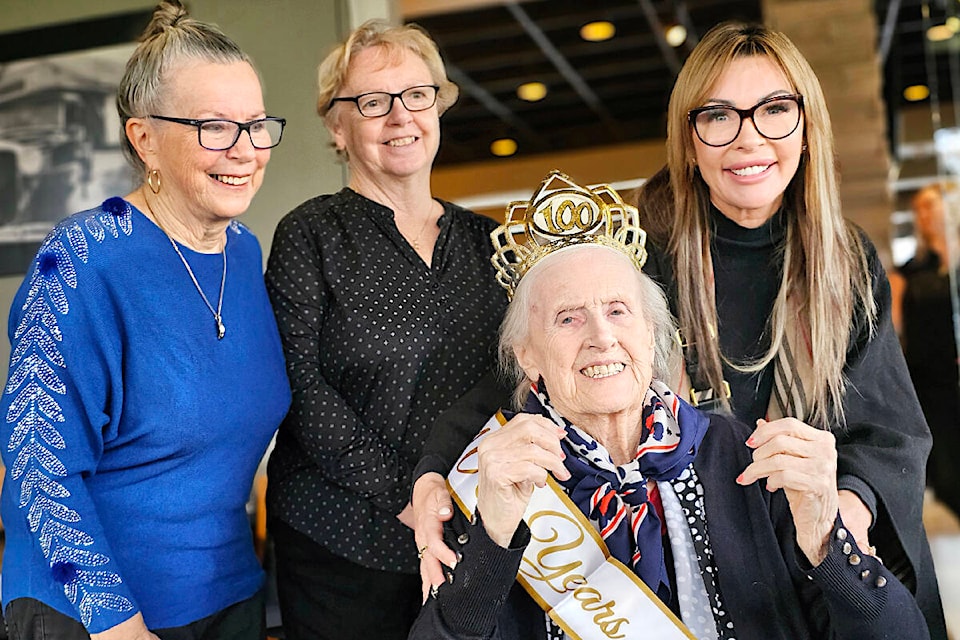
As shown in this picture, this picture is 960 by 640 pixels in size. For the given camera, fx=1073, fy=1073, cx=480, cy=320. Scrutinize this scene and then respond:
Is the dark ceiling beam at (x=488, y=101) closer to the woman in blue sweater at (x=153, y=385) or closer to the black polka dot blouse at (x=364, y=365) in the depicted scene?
the black polka dot blouse at (x=364, y=365)

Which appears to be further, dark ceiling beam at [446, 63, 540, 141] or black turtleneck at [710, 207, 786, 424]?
dark ceiling beam at [446, 63, 540, 141]

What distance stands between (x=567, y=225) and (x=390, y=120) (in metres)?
0.54

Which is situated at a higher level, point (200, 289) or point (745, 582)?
point (200, 289)

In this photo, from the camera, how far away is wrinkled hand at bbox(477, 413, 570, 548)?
1662 mm

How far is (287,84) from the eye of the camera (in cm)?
294

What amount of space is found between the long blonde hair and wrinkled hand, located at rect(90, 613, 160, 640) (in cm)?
112

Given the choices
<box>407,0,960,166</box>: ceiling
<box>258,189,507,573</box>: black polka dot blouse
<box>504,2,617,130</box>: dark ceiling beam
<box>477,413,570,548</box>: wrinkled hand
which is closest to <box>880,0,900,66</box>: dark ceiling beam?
<box>407,0,960,166</box>: ceiling

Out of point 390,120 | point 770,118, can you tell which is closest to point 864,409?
point 770,118

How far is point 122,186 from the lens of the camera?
3.27m

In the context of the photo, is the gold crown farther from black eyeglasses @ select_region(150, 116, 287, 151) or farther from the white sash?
black eyeglasses @ select_region(150, 116, 287, 151)

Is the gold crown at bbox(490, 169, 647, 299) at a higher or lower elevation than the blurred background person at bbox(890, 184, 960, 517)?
higher

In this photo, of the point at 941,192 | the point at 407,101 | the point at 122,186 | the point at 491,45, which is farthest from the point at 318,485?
the point at 491,45

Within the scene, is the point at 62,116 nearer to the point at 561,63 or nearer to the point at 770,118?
the point at 770,118

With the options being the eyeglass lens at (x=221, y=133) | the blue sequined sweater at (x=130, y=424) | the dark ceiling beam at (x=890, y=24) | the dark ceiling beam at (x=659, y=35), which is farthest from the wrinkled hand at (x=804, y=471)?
the dark ceiling beam at (x=890, y=24)
